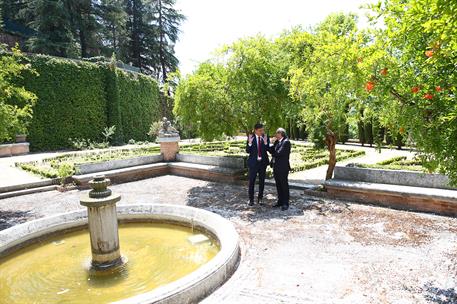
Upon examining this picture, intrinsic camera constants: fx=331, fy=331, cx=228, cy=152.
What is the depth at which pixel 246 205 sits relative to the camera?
25.9 feet

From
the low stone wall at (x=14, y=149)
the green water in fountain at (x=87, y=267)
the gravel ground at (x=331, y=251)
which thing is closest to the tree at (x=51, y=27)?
the low stone wall at (x=14, y=149)

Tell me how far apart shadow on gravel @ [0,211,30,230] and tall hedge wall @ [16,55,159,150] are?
13373mm

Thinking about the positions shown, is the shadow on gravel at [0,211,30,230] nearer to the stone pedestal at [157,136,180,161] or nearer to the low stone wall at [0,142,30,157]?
the stone pedestal at [157,136,180,161]

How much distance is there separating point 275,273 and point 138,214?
360cm

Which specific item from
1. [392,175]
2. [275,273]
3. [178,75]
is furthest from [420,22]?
[178,75]

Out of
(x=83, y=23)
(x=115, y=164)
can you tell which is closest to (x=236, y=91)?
(x=115, y=164)

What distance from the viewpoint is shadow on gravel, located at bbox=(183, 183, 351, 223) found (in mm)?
7110

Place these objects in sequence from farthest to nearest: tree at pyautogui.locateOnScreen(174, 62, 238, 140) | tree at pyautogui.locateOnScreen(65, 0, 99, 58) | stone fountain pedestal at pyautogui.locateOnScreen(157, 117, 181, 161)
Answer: tree at pyautogui.locateOnScreen(65, 0, 99, 58) → stone fountain pedestal at pyautogui.locateOnScreen(157, 117, 181, 161) → tree at pyautogui.locateOnScreen(174, 62, 238, 140)

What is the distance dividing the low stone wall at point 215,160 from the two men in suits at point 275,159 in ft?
9.59

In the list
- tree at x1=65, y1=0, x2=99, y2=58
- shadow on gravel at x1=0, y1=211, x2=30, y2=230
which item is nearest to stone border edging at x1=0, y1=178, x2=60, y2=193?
shadow on gravel at x1=0, y1=211, x2=30, y2=230

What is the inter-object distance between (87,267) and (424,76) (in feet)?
16.7

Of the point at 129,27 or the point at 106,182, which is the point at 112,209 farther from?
the point at 129,27

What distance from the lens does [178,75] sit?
10.2 meters

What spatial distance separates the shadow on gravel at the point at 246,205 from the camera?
7.11 metres
